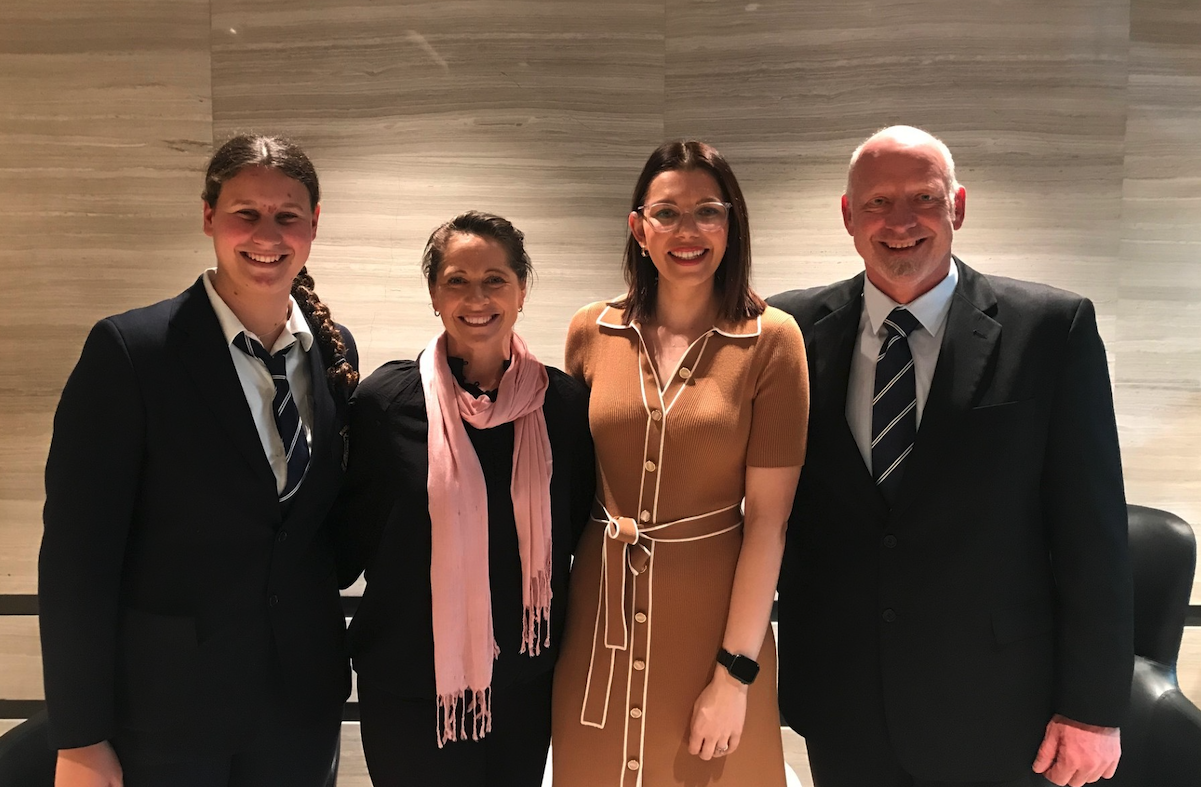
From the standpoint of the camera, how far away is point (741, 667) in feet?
4.94

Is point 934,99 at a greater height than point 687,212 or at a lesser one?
greater

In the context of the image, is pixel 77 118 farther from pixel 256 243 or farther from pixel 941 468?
pixel 941 468

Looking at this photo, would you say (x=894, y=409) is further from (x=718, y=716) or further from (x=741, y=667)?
(x=718, y=716)

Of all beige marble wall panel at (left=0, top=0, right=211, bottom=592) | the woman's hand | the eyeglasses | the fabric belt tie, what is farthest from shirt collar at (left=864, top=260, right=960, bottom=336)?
beige marble wall panel at (left=0, top=0, right=211, bottom=592)

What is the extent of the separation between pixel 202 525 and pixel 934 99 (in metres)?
2.59

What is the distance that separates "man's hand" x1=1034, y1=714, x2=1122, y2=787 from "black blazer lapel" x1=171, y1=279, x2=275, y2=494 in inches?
62.5

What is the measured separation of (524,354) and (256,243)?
21.6 inches

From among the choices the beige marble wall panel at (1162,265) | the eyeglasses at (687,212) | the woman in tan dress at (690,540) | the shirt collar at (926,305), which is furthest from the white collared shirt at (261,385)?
the beige marble wall panel at (1162,265)

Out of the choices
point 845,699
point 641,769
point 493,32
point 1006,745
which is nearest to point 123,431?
point 641,769

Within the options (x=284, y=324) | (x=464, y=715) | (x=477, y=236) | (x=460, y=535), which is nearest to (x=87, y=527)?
(x=284, y=324)

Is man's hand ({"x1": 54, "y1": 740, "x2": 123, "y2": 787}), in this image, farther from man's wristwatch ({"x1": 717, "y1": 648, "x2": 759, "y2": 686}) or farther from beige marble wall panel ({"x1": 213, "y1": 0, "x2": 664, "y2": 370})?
beige marble wall panel ({"x1": 213, "y1": 0, "x2": 664, "y2": 370})

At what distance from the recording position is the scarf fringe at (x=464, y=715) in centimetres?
147

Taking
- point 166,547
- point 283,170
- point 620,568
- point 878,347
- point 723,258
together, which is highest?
point 283,170

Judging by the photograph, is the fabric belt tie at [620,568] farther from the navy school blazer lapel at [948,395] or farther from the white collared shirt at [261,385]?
the white collared shirt at [261,385]
